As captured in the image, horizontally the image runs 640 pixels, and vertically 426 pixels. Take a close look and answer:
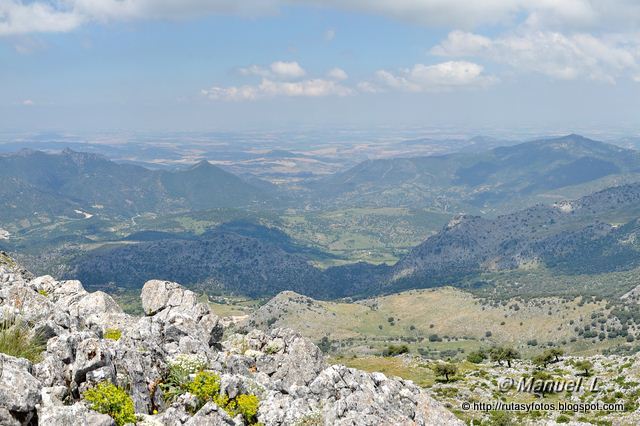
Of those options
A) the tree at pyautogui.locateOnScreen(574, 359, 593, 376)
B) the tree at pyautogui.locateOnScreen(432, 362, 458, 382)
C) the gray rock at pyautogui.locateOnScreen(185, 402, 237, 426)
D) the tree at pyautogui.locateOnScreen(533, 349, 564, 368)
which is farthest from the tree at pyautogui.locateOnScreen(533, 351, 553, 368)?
the gray rock at pyautogui.locateOnScreen(185, 402, 237, 426)

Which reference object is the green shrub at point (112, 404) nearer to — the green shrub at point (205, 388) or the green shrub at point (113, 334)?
the green shrub at point (205, 388)

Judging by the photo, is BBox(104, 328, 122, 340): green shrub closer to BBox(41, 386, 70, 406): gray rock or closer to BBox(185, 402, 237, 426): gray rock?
BBox(41, 386, 70, 406): gray rock

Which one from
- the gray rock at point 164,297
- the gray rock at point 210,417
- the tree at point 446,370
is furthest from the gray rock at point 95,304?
the tree at point 446,370

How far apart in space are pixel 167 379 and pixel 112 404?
8714 millimetres

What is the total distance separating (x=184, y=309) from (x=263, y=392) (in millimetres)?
30612

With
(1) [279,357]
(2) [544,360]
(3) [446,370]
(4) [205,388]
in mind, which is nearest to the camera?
(4) [205,388]

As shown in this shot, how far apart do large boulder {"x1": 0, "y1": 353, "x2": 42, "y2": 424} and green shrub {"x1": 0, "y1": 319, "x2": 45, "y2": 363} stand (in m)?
6.80

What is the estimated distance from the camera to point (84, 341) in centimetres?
2933

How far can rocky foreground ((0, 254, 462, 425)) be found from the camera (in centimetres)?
2380

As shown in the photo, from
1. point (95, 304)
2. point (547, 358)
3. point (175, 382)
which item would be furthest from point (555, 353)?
point (175, 382)

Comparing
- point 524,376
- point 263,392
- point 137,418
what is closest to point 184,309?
point 263,392

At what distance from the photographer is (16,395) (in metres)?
22.4

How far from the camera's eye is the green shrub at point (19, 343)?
99.0ft

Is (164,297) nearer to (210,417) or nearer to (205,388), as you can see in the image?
(205,388)
